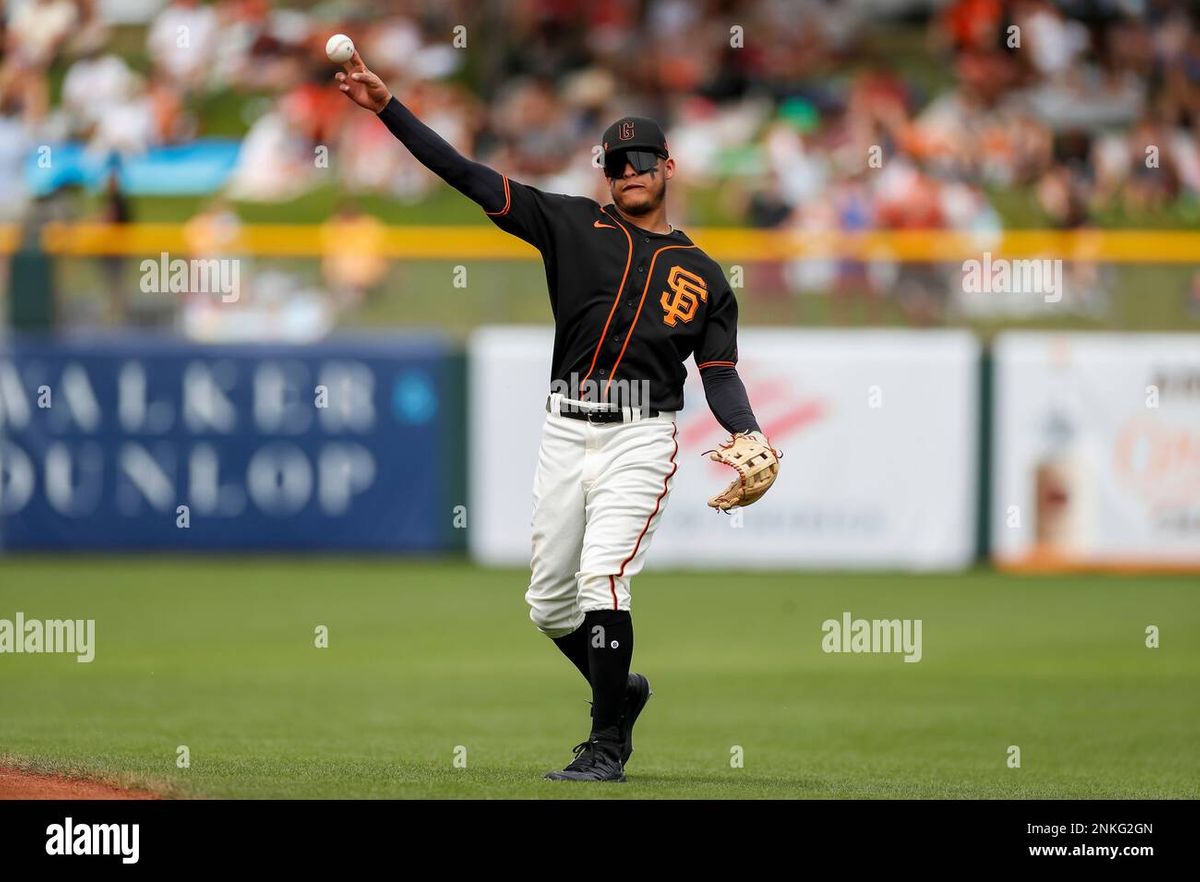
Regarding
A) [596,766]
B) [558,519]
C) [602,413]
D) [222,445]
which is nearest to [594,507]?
[558,519]

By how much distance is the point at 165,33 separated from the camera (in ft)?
70.1

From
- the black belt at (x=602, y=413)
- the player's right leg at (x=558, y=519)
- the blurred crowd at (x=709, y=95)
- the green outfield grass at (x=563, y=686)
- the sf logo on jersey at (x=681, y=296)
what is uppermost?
the blurred crowd at (x=709, y=95)

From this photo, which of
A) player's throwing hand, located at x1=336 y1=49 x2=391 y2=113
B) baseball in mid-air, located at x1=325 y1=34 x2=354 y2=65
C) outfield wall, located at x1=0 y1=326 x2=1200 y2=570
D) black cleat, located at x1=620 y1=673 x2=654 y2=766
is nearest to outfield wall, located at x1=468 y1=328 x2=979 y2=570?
outfield wall, located at x1=0 y1=326 x2=1200 y2=570

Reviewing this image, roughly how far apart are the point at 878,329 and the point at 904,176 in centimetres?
419

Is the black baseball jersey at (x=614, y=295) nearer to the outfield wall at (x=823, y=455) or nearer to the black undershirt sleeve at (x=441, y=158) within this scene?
the black undershirt sleeve at (x=441, y=158)

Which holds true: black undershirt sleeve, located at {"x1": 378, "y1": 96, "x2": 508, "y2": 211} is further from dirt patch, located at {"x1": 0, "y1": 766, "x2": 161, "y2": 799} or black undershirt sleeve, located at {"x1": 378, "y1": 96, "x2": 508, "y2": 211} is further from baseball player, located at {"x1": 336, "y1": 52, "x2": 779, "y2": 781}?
dirt patch, located at {"x1": 0, "y1": 766, "x2": 161, "y2": 799}

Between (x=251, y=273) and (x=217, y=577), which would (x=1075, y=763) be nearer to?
(x=217, y=577)

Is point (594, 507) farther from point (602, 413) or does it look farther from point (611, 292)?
point (611, 292)

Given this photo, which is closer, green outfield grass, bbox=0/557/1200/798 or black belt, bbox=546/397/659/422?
black belt, bbox=546/397/659/422

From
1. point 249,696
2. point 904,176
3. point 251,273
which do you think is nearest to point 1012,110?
point 904,176

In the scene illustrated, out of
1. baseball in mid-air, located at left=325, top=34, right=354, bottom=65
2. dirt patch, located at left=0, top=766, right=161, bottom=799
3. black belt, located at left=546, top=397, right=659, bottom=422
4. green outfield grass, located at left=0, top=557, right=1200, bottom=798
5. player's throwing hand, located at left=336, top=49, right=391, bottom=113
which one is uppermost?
baseball in mid-air, located at left=325, top=34, right=354, bottom=65

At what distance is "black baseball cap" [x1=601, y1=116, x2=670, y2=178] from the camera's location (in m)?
6.52

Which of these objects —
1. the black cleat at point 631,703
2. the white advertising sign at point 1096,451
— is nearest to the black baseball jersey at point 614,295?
the black cleat at point 631,703

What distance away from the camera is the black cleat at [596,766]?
255 inches
